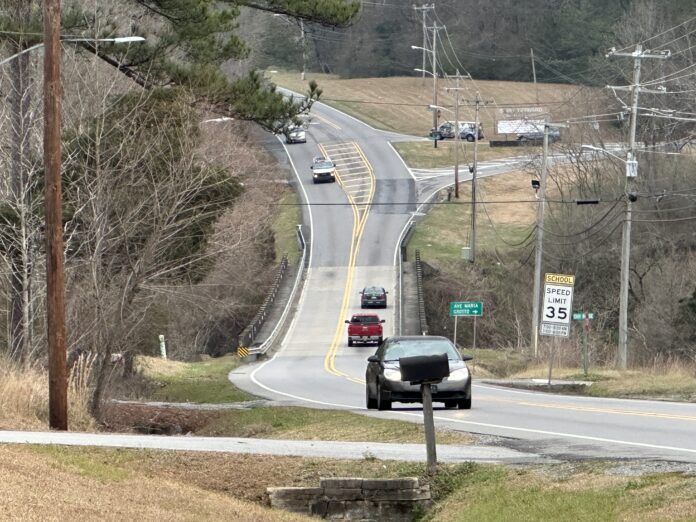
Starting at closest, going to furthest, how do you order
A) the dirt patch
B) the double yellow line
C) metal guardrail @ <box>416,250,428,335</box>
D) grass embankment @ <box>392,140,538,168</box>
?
1. the dirt patch
2. the double yellow line
3. metal guardrail @ <box>416,250,428,335</box>
4. grass embankment @ <box>392,140,538,168</box>

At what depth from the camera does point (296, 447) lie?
60.1 ft

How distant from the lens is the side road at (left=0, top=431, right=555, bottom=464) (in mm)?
16641

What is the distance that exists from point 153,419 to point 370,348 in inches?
1366

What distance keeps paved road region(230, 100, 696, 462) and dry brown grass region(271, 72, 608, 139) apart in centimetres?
291

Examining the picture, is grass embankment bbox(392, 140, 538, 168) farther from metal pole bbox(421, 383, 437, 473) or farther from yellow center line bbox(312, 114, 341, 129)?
metal pole bbox(421, 383, 437, 473)

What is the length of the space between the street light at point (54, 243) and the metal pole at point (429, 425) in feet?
29.0

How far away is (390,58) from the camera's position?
136375mm

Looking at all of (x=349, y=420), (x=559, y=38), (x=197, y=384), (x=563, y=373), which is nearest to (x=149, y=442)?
(x=349, y=420)

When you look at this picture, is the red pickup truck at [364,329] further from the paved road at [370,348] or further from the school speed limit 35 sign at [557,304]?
the school speed limit 35 sign at [557,304]

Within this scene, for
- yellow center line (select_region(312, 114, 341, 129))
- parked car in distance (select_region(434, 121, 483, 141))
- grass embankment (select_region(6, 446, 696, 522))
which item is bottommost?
grass embankment (select_region(6, 446, 696, 522))

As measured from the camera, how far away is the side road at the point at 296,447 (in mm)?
16641

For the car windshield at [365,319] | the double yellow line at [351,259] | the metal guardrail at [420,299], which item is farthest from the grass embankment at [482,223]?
the car windshield at [365,319]

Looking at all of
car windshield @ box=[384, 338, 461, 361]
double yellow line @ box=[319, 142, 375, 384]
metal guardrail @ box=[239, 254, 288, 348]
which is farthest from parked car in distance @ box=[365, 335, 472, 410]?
metal guardrail @ box=[239, 254, 288, 348]

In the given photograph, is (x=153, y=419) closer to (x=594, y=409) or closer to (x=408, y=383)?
(x=408, y=383)
